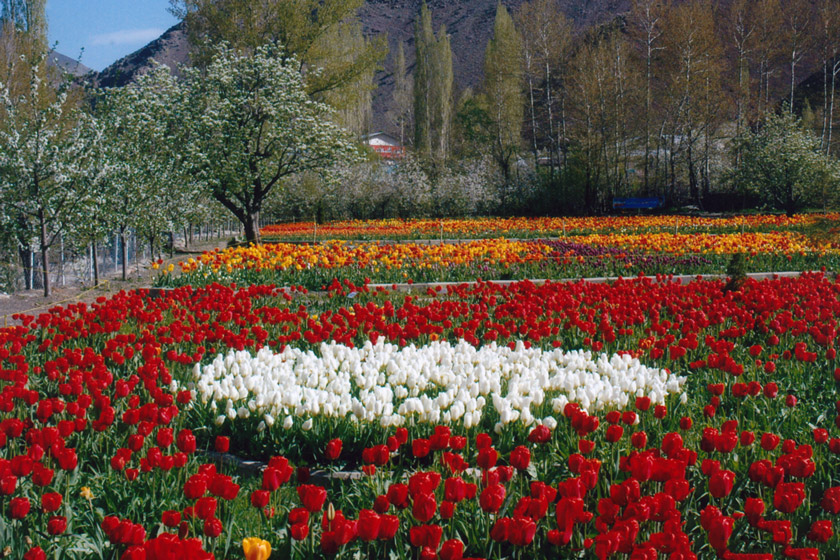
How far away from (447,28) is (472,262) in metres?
149

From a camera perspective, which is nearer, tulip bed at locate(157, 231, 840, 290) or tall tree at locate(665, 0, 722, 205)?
tulip bed at locate(157, 231, 840, 290)

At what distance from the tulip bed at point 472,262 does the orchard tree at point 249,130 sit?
675 cm

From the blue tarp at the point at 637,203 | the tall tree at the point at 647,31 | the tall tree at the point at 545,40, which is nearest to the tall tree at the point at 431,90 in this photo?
the tall tree at the point at 545,40

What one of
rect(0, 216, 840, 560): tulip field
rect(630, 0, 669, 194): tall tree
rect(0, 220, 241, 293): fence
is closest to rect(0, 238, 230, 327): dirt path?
rect(0, 220, 241, 293): fence

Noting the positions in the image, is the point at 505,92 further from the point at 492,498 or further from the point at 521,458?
the point at 492,498

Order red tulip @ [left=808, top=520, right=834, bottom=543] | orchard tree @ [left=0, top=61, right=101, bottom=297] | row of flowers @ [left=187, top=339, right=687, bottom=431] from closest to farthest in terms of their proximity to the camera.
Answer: red tulip @ [left=808, top=520, right=834, bottom=543] < row of flowers @ [left=187, top=339, right=687, bottom=431] < orchard tree @ [left=0, top=61, right=101, bottom=297]

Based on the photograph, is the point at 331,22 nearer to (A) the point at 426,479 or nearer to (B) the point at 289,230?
(B) the point at 289,230

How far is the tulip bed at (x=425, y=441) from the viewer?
242 cm

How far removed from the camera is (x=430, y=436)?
3666 millimetres

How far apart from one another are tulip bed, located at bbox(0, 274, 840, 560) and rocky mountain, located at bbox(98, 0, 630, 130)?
106055 mm

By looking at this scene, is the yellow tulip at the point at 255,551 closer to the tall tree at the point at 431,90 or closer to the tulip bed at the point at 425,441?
the tulip bed at the point at 425,441

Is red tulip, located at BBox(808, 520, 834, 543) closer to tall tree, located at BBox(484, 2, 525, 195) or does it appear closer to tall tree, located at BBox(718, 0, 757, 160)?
tall tree, located at BBox(718, 0, 757, 160)

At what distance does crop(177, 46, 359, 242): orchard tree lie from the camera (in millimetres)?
18500

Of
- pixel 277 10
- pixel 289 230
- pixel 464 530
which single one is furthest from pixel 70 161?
pixel 289 230
